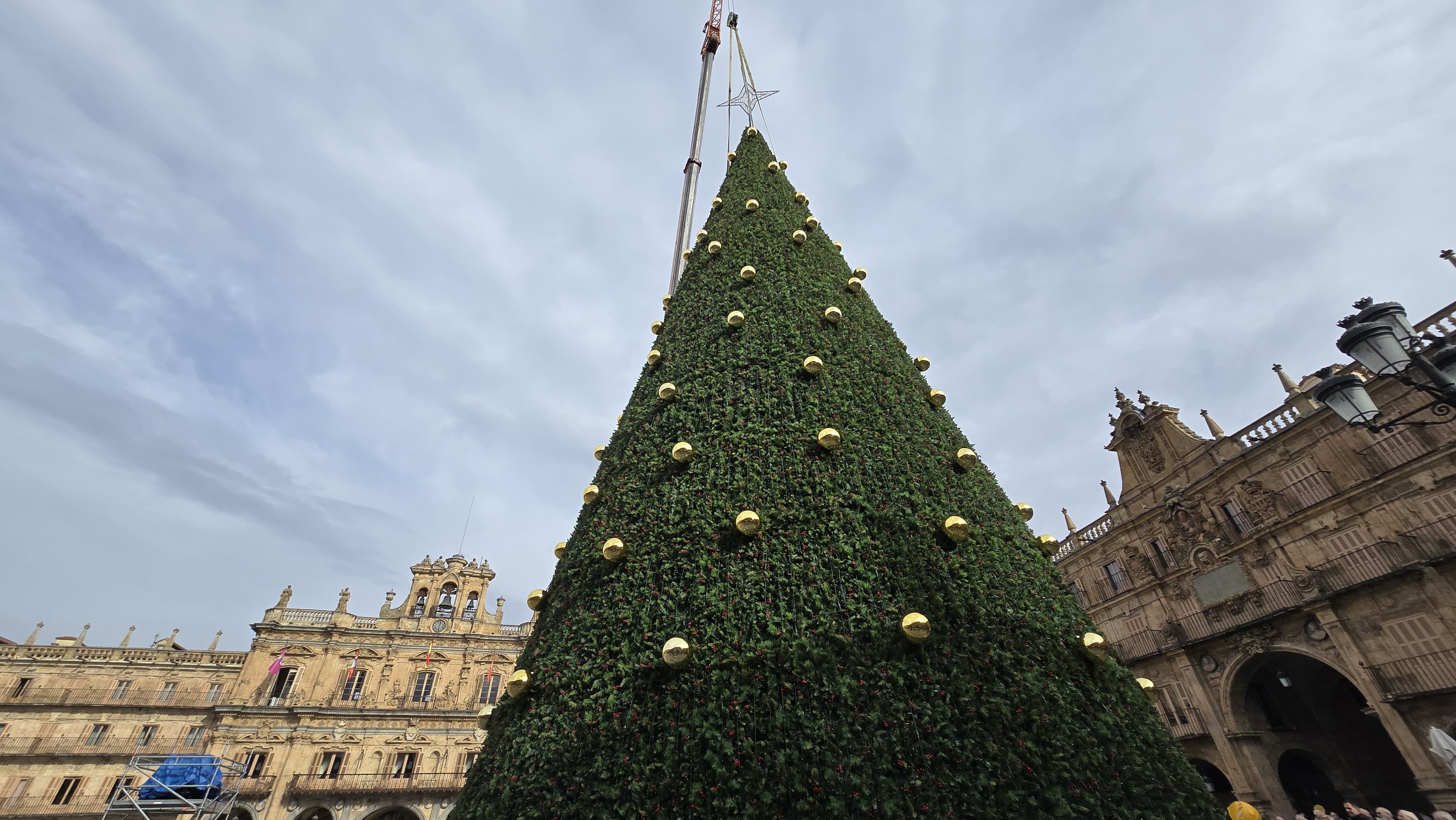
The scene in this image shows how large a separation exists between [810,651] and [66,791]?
135 feet

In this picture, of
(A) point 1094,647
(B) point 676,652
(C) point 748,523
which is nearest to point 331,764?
(B) point 676,652

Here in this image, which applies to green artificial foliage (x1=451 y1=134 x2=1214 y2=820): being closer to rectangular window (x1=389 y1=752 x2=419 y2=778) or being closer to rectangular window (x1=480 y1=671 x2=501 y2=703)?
rectangular window (x1=480 y1=671 x2=501 y2=703)

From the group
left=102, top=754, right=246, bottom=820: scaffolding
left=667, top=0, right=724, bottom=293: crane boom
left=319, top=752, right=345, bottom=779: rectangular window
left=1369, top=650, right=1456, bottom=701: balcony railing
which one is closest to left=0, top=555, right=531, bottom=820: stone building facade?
left=319, top=752, right=345, bottom=779: rectangular window

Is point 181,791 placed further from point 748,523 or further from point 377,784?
point 748,523

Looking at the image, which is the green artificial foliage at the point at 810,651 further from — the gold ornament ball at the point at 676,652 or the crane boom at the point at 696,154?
the crane boom at the point at 696,154

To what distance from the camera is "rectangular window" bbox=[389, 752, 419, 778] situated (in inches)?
1027

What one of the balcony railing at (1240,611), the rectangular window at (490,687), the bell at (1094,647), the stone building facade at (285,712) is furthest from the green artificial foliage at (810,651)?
the rectangular window at (490,687)

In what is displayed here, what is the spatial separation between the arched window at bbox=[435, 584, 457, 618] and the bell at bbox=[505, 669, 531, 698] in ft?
109

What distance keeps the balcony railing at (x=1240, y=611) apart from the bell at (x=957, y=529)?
717 inches

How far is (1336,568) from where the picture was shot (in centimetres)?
1436

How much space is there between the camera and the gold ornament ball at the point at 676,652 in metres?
3.26

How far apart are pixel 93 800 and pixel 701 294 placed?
39.1m

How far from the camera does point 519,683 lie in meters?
3.69

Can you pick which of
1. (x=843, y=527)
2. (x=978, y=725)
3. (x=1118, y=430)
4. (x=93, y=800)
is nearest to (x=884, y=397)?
(x=843, y=527)
